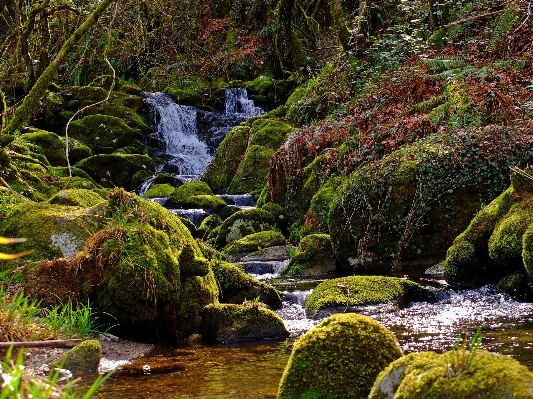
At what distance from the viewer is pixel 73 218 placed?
25.1 ft

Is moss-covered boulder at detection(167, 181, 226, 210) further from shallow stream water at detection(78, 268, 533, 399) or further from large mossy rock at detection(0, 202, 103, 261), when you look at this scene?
large mossy rock at detection(0, 202, 103, 261)

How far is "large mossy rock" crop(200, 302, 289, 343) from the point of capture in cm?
677

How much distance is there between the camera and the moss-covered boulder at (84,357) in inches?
209

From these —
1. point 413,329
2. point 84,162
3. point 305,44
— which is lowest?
point 413,329

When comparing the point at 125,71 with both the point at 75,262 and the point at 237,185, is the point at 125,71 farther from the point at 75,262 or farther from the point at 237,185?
the point at 75,262

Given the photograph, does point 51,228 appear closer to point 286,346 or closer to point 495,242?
point 286,346

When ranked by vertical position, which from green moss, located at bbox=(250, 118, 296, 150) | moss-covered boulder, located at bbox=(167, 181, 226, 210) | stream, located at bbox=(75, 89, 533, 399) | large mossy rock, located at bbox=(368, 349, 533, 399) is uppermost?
green moss, located at bbox=(250, 118, 296, 150)

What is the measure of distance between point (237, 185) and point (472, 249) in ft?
35.1

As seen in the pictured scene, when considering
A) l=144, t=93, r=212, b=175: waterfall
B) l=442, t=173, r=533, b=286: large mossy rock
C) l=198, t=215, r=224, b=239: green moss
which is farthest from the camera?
l=144, t=93, r=212, b=175: waterfall

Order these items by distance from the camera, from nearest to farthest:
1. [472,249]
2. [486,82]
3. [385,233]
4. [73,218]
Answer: [73,218] → [472,249] → [385,233] → [486,82]

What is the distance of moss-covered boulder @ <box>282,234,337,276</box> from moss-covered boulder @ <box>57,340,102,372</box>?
608 cm

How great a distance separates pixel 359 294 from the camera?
26.6ft

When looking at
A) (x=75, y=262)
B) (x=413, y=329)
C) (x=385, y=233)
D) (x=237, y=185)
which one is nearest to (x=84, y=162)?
(x=237, y=185)

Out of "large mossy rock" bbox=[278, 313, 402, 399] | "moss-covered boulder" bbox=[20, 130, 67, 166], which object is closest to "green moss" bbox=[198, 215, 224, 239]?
"moss-covered boulder" bbox=[20, 130, 67, 166]
